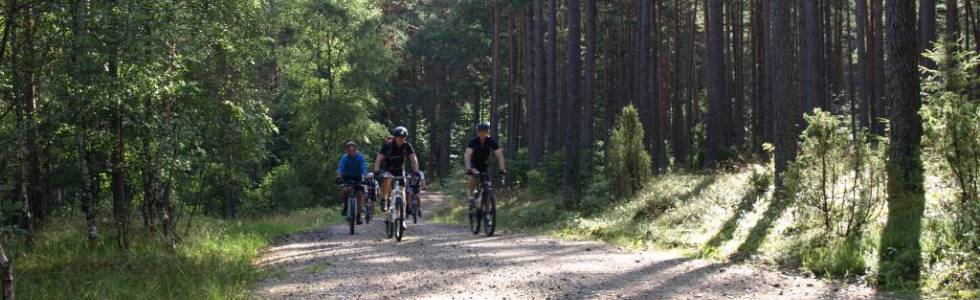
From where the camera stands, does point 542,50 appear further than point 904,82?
Yes

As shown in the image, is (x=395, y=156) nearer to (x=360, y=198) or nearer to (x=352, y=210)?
(x=352, y=210)

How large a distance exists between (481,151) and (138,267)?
6.18 m

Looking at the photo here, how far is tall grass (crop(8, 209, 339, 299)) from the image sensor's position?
794 centimetres

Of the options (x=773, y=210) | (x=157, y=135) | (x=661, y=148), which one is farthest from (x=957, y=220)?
(x=661, y=148)

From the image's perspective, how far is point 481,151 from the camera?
555 inches

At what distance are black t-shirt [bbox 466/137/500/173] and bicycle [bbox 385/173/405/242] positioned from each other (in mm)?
1318

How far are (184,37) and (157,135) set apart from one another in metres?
1.70

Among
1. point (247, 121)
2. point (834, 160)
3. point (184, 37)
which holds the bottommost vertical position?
point (834, 160)

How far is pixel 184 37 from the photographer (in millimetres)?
10773

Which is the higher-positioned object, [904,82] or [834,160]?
[904,82]

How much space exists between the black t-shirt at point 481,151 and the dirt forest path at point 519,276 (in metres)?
2.36

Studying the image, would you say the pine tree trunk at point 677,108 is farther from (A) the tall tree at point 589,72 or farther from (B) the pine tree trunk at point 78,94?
(B) the pine tree trunk at point 78,94

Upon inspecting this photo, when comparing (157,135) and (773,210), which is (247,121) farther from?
(773,210)

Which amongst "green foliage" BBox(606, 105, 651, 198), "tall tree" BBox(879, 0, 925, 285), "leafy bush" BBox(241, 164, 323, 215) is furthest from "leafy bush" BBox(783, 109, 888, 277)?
"leafy bush" BBox(241, 164, 323, 215)
